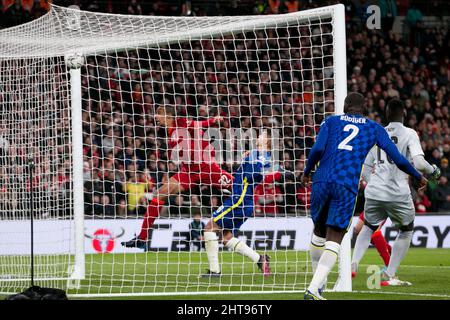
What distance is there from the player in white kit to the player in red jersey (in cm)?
202

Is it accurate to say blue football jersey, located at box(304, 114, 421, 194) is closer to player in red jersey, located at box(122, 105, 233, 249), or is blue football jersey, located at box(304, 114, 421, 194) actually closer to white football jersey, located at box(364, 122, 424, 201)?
white football jersey, located at box(364, 122, 424, 201)

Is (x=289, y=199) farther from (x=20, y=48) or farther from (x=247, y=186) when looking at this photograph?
(x=20, y=48)

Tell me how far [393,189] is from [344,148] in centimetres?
244

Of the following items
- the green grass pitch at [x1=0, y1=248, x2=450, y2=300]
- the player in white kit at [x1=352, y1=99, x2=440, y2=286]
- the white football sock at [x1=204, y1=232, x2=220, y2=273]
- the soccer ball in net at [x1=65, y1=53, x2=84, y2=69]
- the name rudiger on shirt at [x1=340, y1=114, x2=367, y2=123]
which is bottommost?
the green grass pitch at [x1=0, y1=248, x2=450, y2=300]

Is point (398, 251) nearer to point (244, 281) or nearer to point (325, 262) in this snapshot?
point (244, 281)

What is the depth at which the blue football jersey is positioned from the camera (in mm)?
8695

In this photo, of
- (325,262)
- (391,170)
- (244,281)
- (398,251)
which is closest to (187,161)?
(244,281)

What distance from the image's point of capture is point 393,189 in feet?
35.9

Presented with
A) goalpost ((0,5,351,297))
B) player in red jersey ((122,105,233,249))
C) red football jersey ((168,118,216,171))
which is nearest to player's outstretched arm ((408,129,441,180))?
goalpost ((0,5,351,297))

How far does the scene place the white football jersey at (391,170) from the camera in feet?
35.7

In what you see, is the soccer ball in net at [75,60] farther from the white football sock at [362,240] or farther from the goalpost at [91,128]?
the white football sock at [362,240]
